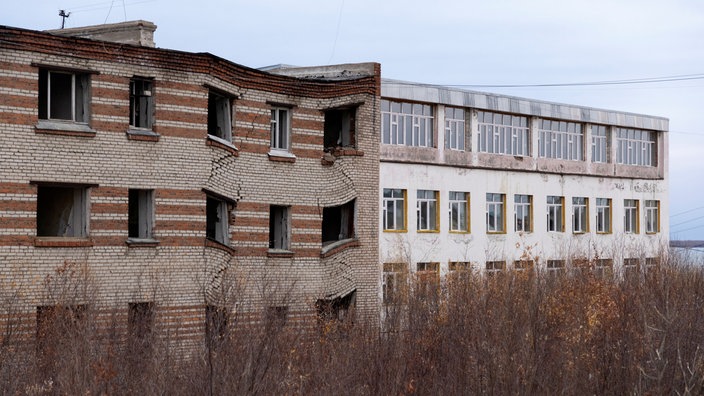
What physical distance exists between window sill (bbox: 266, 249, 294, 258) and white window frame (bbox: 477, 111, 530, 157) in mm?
9076

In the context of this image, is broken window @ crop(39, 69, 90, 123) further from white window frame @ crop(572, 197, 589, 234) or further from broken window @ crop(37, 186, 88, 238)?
white window frame @ crop(572, 197, 589, 234)

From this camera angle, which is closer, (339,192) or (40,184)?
(40,184)

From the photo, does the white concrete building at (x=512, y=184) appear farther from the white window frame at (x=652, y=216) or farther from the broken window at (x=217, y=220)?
the broken window at (x=217, y=220)

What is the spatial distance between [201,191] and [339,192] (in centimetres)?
436

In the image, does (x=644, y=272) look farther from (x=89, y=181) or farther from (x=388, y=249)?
(x=89, y=181)

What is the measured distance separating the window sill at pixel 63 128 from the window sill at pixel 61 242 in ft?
6.77

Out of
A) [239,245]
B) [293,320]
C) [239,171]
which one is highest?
[239,171]

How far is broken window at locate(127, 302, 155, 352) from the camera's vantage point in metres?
21.6

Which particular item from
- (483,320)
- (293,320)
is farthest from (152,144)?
(483,320)

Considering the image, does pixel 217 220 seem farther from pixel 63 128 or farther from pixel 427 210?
pixel 427 210

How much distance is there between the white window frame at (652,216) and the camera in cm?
4112

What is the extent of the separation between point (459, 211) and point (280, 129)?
811 centimetres

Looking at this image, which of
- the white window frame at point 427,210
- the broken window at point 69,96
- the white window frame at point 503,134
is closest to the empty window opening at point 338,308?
the white window frame at point 427,210

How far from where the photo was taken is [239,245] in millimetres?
25656
